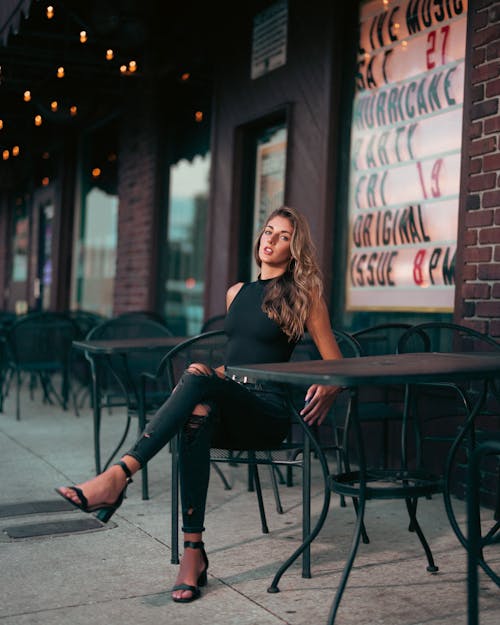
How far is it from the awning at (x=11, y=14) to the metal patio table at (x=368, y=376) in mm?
4220

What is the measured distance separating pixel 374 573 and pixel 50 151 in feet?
35.9

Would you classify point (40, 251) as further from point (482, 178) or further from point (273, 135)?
point (482, 178)

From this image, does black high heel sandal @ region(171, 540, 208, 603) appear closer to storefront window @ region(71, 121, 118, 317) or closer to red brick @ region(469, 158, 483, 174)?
red brick @ region(469, 158, 483, 174)

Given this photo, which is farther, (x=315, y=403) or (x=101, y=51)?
(x=101, y=51)

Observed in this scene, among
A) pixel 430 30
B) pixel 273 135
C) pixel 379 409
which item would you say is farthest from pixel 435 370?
pixel 273 135

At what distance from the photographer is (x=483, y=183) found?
471 cm

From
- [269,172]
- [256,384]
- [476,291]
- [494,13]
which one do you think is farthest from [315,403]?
[269,172]

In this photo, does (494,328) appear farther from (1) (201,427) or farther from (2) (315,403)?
(1) (201,427)

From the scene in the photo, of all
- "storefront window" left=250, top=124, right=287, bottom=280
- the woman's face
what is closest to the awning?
"storefront window" left=250, top=124, right=287, bottom=280

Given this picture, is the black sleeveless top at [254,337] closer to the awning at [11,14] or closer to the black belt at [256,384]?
the black belt at [256,384]

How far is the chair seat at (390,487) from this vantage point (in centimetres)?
293

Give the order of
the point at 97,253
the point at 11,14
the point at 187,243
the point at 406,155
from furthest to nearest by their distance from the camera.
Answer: the point at 97,253 < the point at 187,243 < the point at 11,14 < the point at 406,155

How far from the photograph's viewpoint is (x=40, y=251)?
560 inches

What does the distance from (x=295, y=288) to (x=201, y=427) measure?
80 cm
